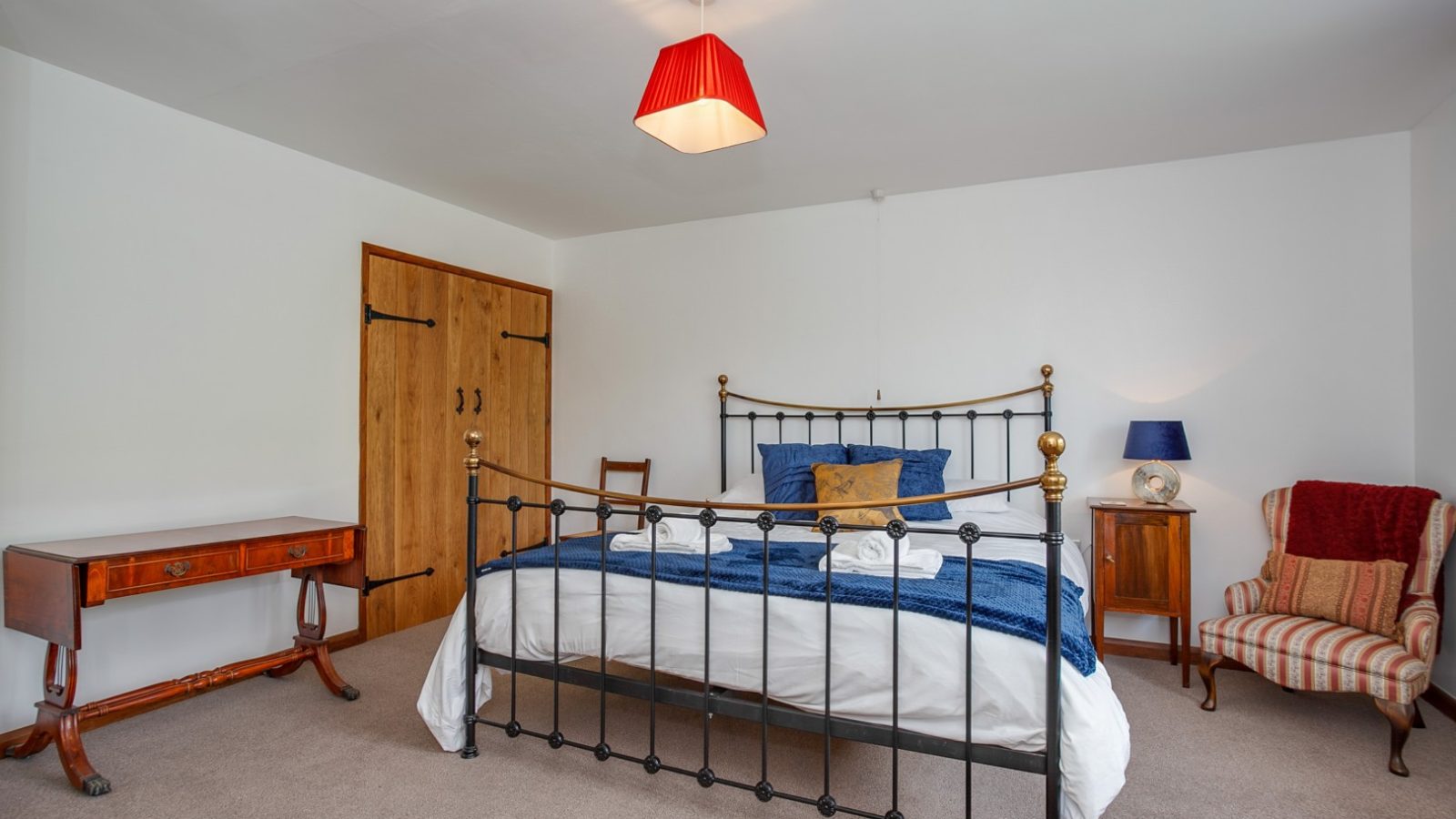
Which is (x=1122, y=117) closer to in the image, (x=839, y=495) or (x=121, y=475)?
(x=839, y=495)

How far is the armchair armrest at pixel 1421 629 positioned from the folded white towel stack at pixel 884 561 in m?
1.65

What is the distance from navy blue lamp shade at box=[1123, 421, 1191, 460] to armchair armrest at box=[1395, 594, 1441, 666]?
90 cm

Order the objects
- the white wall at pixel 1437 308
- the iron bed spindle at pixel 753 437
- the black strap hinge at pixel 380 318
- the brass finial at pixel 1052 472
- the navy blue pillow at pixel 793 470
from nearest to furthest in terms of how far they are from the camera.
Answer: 1. the brass finial at pixel 1052 472
2. the white wall at pixel 1437 308
3. the navy blue pillow at pixel 793 470
4. the black strap hinge at pixel 380 318
5. the iron bed spindle at pixel 753 437

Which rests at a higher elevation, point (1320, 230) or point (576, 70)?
point (576, 70)

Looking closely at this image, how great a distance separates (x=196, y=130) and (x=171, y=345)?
91cm

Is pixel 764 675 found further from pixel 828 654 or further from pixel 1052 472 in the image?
pixel 1052 472

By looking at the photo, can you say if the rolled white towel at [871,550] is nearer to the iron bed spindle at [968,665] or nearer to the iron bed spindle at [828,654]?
the iron bed spindle at [828,654]

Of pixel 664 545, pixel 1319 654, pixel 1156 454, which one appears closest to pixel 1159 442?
pixel 1156 454

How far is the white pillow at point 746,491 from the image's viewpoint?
3.76 m

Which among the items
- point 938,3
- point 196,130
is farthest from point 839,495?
point 196,130

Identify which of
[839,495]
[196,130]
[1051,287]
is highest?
[196,130]

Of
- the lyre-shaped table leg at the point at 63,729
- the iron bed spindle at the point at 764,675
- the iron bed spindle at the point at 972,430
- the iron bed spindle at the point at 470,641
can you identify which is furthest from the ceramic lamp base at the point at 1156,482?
the lyre-shaped table leg at the point at 63,729

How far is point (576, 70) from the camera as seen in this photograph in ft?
8.66

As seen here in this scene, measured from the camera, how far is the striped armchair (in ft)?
7.72
